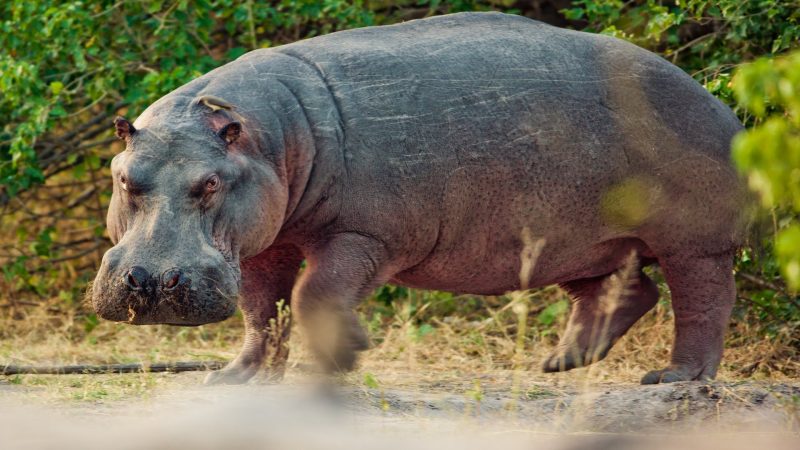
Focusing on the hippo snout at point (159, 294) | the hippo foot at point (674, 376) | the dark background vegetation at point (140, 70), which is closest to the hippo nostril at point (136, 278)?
the hippo snout at point (159, 294)

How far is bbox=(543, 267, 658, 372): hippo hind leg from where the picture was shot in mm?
5770

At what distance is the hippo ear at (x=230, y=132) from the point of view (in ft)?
15.5

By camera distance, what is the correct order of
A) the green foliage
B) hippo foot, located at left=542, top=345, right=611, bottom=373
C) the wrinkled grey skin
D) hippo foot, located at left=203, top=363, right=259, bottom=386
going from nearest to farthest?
the green foliage
the wrinkled grey skin
hippo foot, located at left=203, top=363, right=259, bottom=386
hippo foot, located at left=542, top=345, right=611, bottom=373

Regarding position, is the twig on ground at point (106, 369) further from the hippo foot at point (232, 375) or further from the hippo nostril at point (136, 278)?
the hippo nostril at point (136, 278)

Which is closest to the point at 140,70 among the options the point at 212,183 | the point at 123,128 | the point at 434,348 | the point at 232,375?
the point at 434,348

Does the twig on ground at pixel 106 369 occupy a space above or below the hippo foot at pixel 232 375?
below

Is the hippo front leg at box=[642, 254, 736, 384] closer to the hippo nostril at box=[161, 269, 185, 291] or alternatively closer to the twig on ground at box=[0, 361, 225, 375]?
the twig on ground at box=[0, 361, 225, 375]

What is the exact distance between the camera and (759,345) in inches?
250

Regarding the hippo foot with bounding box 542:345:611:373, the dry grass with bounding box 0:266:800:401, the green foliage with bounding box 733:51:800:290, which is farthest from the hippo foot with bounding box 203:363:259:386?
the green foliage with bounding box 733:51:800:290

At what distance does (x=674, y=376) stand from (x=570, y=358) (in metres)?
0.48

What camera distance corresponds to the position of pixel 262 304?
17.6 feet

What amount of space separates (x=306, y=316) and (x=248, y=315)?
1.90 ft

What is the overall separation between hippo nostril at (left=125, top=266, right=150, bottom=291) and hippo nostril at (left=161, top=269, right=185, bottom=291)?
0.06 meters

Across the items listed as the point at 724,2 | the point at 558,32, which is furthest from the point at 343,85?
the point at 724,2
